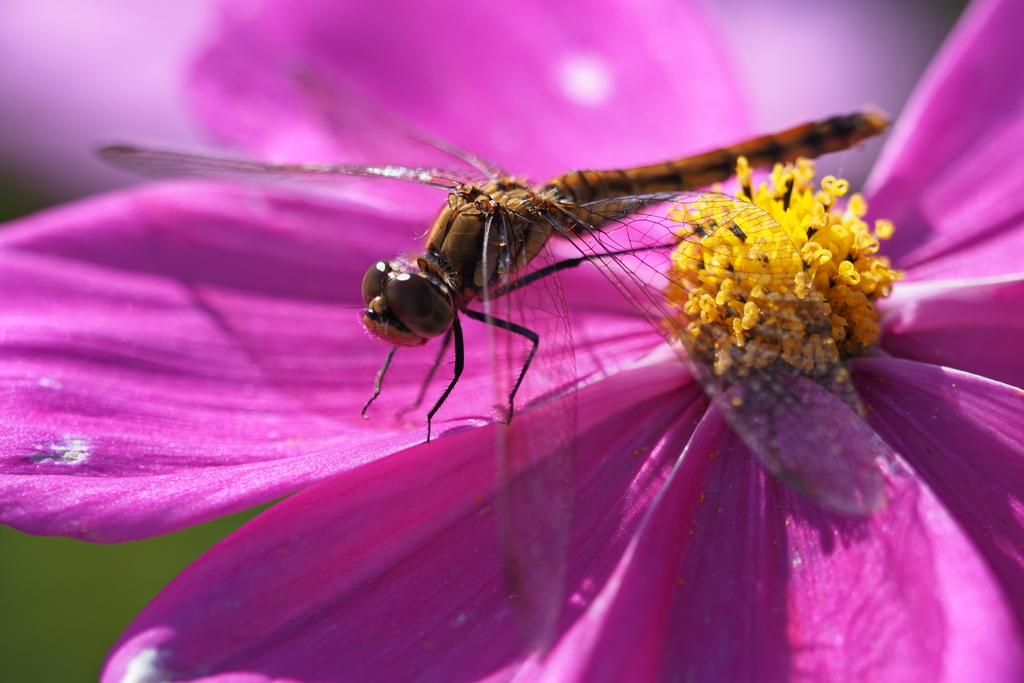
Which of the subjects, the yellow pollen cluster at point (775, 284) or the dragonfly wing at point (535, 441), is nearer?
the dragonfly wing at point (535, 441)

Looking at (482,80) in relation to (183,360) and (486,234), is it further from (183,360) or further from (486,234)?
(183,360)

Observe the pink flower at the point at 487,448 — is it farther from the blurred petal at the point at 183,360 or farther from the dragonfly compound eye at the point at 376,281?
the dragonfly compound eye at the point at 376,281

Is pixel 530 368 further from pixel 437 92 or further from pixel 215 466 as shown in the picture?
pixel 437 92

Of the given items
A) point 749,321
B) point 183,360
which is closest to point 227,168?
point 183,360

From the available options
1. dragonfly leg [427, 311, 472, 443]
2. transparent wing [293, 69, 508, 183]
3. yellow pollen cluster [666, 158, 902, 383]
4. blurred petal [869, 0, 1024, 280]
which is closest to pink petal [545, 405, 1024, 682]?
yellow pollen cluster [666, 158, 902, 383]

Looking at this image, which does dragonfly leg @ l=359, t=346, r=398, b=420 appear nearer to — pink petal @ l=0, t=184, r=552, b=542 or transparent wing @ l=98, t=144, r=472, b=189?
pink petal @ l=0, t=184, r=552, b=542

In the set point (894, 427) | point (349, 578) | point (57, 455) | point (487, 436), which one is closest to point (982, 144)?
point (894, 427)

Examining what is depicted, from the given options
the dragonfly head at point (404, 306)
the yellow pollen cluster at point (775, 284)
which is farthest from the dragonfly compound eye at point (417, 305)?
the yellow pollen cluster at point (775, 284)
